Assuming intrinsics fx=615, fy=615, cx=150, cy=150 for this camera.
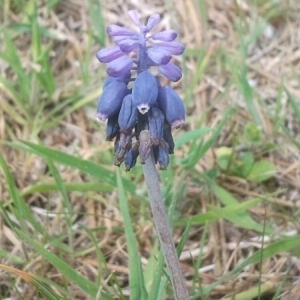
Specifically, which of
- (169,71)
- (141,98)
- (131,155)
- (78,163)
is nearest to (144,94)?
(141,98)

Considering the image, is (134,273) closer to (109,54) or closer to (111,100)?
(111,100)

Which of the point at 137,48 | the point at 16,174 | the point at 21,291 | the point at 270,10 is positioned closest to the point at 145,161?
the point at 137,48

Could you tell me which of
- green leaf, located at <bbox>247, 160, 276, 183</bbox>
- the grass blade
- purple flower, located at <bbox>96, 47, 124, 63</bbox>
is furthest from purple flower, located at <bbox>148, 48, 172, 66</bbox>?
green leaf, located at <bbox>247, 160, 276, 183</bbox>

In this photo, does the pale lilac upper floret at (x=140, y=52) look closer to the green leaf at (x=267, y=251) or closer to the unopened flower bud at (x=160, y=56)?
the unopened flower bud at (x=160, y=56)

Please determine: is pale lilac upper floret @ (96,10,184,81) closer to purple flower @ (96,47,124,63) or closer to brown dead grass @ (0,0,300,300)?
purple flower @ (96,47,124,63)

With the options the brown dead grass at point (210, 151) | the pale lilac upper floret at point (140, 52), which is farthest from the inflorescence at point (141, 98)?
the brown dead grass at point (210, 151)

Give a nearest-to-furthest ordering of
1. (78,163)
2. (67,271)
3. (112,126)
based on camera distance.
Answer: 1. (112,126)
2. (67,271)
3. (78,163)
